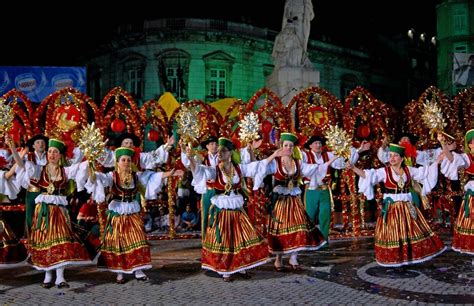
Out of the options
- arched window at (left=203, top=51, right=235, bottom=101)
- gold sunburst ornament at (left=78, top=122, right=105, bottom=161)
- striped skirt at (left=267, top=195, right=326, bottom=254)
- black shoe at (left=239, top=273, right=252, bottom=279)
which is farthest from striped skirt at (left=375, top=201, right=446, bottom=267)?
arched window at (left=203, top=51, right=235, bottom=101)

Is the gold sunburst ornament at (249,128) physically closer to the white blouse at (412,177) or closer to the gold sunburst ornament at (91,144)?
the white blouse at (412,177)

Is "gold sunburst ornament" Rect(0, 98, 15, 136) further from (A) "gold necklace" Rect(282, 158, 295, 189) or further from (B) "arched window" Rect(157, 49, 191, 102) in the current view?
(B) "arched window" Rect(157, 49, 191, 102)

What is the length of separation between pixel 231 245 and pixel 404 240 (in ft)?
8.02

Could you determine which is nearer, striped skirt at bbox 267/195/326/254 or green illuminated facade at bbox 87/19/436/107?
striped skirt at bbox 267/195/326/254

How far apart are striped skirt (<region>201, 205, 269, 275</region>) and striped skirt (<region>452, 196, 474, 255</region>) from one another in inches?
120

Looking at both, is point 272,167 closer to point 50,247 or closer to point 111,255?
point 111,255

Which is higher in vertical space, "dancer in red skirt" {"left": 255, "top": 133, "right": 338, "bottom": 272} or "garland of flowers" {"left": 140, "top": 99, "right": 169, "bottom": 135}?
"garland of flowers" {"left": 140, "top": 99, "right": 169, "bottom": 135}

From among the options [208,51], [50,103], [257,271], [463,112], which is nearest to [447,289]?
Answer: [257,271]

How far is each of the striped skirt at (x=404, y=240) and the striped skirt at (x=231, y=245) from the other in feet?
5.65

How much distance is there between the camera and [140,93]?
31.2 meters

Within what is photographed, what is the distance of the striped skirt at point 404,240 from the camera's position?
24.5ft

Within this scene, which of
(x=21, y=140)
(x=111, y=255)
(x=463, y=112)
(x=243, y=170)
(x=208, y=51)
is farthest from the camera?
(x=208, y=51)

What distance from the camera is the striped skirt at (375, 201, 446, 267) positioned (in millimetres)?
7461

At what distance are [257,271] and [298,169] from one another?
1.67m
